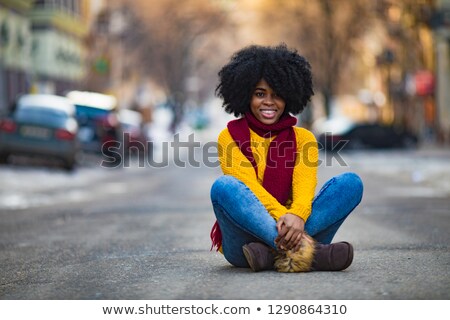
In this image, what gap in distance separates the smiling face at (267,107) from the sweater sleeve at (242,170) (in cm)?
21

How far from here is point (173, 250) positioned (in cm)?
851

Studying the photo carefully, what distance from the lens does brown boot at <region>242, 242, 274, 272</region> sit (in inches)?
245

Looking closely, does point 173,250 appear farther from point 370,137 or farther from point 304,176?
point 370,137

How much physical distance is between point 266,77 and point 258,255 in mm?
1060

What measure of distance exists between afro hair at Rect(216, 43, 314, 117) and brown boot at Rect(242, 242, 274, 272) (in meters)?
0.85

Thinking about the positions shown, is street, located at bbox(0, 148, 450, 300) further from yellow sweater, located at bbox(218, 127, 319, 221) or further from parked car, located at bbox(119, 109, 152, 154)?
parked car, located at bbox(119, 109, 152, 154)

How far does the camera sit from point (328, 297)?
514cm

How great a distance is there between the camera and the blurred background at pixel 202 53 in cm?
4434

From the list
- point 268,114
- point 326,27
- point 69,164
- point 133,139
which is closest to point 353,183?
point 268,114

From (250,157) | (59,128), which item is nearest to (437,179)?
(59,128)

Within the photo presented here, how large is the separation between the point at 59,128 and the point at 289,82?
1947 centimetres

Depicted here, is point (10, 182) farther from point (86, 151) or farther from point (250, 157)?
point (250, 157)

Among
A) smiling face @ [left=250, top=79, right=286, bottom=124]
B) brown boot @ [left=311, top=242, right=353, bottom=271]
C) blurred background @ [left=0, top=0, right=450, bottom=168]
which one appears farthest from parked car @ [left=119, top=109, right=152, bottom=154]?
brown boot @ [left=311, top=242, right=353, bottom=271]

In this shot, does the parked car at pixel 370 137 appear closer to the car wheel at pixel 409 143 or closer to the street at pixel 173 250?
the car wheel at pixel 409 143
